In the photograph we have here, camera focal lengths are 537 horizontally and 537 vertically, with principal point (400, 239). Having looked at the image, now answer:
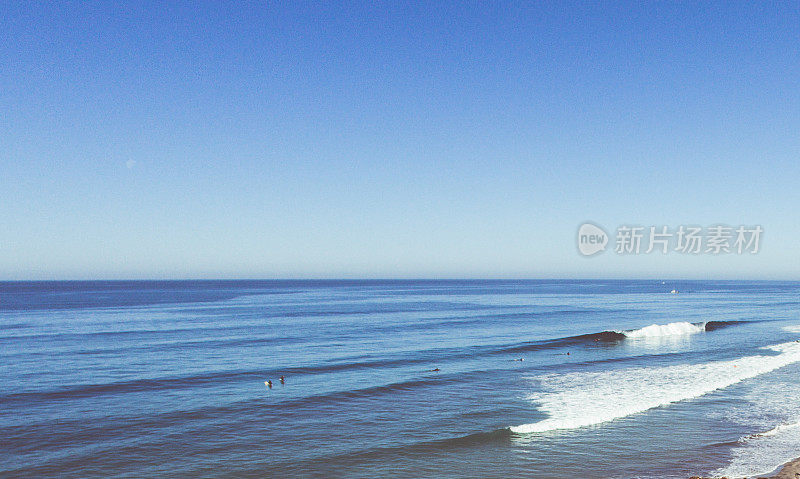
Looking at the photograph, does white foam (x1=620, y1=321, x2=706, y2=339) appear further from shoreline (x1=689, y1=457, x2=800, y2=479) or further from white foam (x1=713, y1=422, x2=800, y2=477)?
shoreline (x1=689, y1=457, x2=800, y2=479)

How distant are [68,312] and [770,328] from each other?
297 ft

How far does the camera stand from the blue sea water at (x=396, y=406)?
18.1 m

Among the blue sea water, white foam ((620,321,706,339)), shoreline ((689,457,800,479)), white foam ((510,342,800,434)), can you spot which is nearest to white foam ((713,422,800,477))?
the blue sea water

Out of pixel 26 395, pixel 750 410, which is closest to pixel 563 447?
pixel 750 410

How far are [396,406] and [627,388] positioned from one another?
12.9 meters

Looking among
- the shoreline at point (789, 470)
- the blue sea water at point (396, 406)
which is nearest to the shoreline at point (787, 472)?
the shoreline at point (789, 470)

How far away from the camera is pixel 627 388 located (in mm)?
28797

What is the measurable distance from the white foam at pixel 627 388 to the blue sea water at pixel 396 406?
14cm

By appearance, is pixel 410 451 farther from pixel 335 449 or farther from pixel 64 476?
pixel 64 476

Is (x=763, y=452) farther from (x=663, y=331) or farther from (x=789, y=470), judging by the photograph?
(x=663, y=331)

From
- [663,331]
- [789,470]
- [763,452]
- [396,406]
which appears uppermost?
[789,470]

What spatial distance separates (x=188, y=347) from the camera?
42.8 meters

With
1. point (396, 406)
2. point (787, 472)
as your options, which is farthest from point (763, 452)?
point (396, 406)

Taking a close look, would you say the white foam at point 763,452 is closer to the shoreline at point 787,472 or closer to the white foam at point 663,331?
the shoreline at point 787,472
